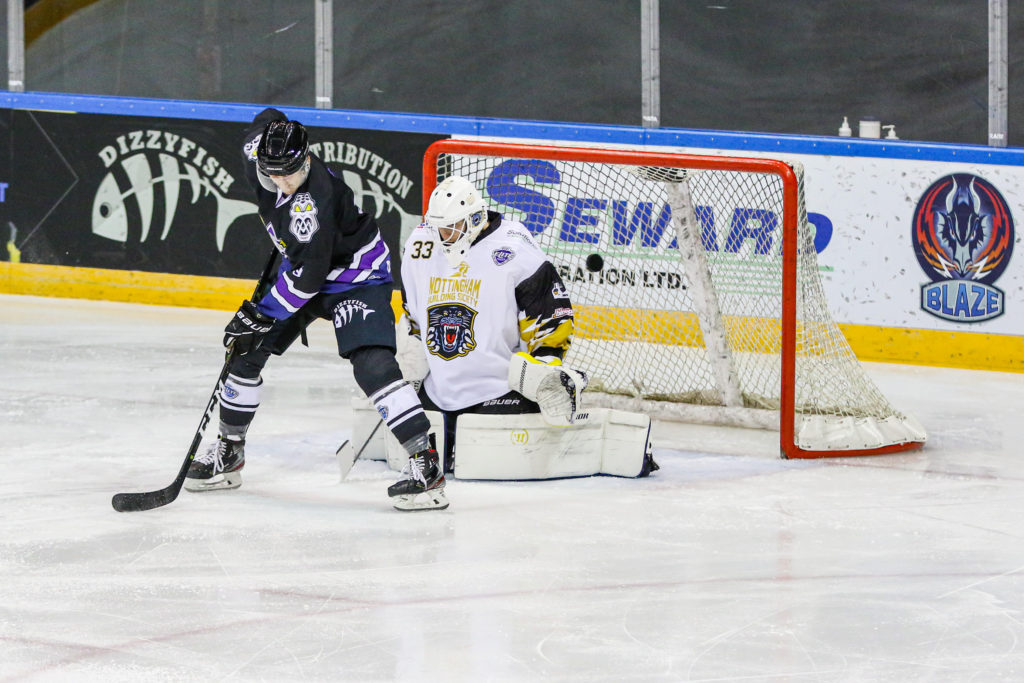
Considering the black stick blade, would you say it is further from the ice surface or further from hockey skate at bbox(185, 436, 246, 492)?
hockey skate at bbox(185, 436, 246, 492)

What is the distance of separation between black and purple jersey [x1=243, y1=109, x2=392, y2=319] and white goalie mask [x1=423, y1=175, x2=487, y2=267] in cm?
25

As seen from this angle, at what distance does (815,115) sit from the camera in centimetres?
879

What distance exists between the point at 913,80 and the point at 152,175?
3968 millimetres

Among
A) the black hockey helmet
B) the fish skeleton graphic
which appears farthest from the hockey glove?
the fish skeleton graphic

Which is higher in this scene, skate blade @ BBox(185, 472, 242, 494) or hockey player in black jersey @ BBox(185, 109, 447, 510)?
hockey player in black jersey @ BBox(185, 109, 447, 510)

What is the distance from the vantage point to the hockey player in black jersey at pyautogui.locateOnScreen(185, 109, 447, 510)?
487 centimetres

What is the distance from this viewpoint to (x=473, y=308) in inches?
213

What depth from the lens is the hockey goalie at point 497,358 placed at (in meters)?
5.30

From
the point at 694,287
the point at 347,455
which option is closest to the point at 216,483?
the point at 347,455

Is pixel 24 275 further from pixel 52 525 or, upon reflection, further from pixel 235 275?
pixel 52 525

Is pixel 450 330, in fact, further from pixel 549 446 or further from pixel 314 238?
pixel 314 238

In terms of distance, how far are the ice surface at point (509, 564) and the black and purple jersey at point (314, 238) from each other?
2.14 ft

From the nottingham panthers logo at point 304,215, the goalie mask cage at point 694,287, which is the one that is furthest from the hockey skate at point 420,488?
the goalie mask cage at point 694,287

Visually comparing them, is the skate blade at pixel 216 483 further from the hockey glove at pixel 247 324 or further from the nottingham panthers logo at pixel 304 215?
the nottingham panthers logo at pixel 304 215
